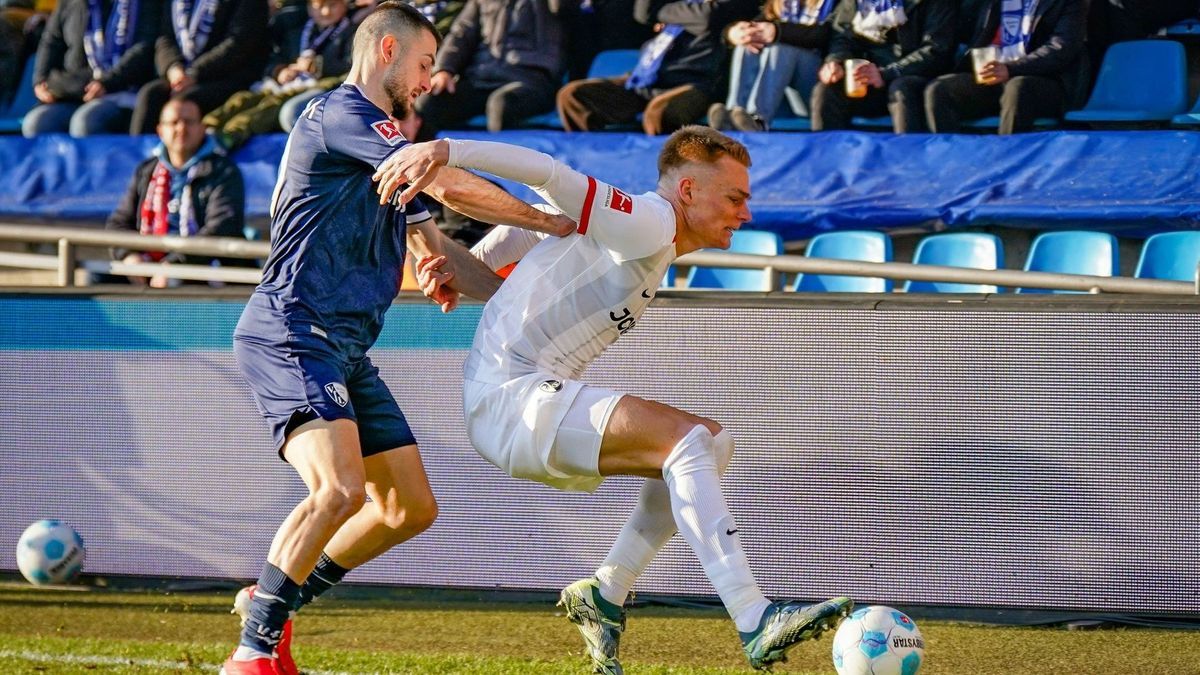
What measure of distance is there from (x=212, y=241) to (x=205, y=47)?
4.07 meters

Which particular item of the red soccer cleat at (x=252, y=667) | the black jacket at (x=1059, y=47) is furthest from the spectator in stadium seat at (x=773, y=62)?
the red soccer cleat at (x=252, y=667)

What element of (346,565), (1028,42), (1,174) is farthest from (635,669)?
(1,174)

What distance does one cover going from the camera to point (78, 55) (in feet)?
40.6

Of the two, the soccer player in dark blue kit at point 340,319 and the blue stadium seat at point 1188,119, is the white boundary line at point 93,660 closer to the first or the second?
the soccer player in dark blue kit at point 340,319

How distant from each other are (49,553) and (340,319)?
279 centimetres

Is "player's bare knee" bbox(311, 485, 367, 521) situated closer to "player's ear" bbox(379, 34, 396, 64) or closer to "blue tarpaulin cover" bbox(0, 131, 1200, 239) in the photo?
"player's ear" bbox(379, 34, 396, 64)

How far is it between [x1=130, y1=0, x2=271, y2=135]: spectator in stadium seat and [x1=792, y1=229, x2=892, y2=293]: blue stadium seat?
483 cm

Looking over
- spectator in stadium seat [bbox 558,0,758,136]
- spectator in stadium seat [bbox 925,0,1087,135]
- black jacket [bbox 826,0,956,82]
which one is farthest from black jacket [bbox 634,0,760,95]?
spectator in stadium seat [bbox 925,0,1087,135]

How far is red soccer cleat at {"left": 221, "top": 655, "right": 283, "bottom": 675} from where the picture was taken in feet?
15.5

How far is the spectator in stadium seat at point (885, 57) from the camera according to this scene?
955cm

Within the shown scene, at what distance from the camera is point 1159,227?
8672mm

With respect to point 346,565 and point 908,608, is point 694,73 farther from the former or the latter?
point 346,565

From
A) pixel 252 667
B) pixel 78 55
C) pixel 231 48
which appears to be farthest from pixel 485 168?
pixel 78 55

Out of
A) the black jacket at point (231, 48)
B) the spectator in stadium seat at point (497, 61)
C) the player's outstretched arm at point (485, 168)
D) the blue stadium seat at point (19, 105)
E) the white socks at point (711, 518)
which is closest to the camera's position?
the player's outstretched arm at point (485, 168)
